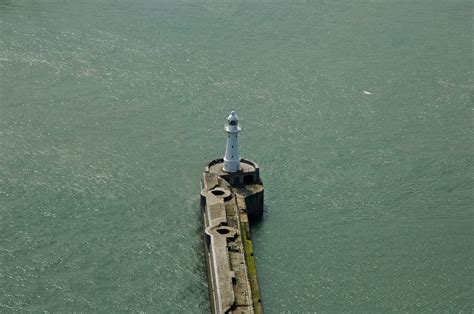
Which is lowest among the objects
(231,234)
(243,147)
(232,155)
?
(243,147)

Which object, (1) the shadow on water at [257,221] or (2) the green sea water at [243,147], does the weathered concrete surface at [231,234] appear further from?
(2) the green sea water at [243,147]

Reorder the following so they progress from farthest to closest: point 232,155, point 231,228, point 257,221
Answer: point 232,155 < point 257,221 < point 231,228

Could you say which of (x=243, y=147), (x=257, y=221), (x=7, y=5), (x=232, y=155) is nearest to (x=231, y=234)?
(x=257, y=221)

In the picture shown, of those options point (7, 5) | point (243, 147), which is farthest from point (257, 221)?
point (7, 5)

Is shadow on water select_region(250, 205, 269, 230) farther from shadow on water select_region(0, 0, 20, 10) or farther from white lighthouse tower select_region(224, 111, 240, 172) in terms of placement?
shadow on water select_region(0, 0, 20, 10)

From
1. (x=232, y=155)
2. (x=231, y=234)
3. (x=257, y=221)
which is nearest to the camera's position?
(x=231, y=234)

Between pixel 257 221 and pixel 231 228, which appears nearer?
pixel 231 228

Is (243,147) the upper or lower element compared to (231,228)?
lower

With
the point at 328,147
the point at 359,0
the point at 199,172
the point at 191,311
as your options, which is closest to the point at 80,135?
the point at 199,172

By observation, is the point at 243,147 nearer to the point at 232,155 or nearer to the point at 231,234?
the point at 232,155

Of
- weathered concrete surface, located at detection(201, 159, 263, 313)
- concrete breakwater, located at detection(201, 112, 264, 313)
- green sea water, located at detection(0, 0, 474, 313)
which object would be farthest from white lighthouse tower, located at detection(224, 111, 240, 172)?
green sea water, located at detection(0, 0, 474, 313)
